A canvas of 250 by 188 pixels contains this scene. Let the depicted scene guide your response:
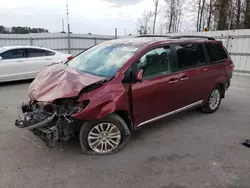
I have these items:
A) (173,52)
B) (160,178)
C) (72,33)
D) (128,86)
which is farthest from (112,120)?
(72,33)

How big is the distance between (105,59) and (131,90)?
815mm

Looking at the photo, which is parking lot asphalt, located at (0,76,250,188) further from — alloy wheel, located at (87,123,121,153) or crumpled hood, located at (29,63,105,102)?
crumpled hood, located at (29,63,105,102)

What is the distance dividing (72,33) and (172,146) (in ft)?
36.8

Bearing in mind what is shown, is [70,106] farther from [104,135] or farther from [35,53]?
[35,53]

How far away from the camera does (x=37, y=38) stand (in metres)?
12.5

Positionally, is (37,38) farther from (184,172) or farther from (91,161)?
(184,172)

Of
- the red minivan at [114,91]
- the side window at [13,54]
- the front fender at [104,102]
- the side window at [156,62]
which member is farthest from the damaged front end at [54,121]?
the side window at [13,54]

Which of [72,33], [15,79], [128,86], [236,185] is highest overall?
[72,33]

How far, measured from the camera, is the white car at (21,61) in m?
7.27

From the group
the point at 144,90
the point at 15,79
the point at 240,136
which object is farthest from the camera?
the point at 15,79

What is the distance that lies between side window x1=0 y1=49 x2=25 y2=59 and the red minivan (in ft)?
14.7

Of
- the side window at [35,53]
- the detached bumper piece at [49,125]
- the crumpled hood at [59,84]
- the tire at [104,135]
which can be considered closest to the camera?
the detached bumper piece at [49,125]

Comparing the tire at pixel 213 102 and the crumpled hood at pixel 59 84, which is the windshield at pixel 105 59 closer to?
the crumpled hood at pixel 59 84

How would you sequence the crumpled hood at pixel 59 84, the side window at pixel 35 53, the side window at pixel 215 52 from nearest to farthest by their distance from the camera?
the crumpled hood at pixel 59 84, the side window at pixel 215 52, the side window at pixel 35 53
